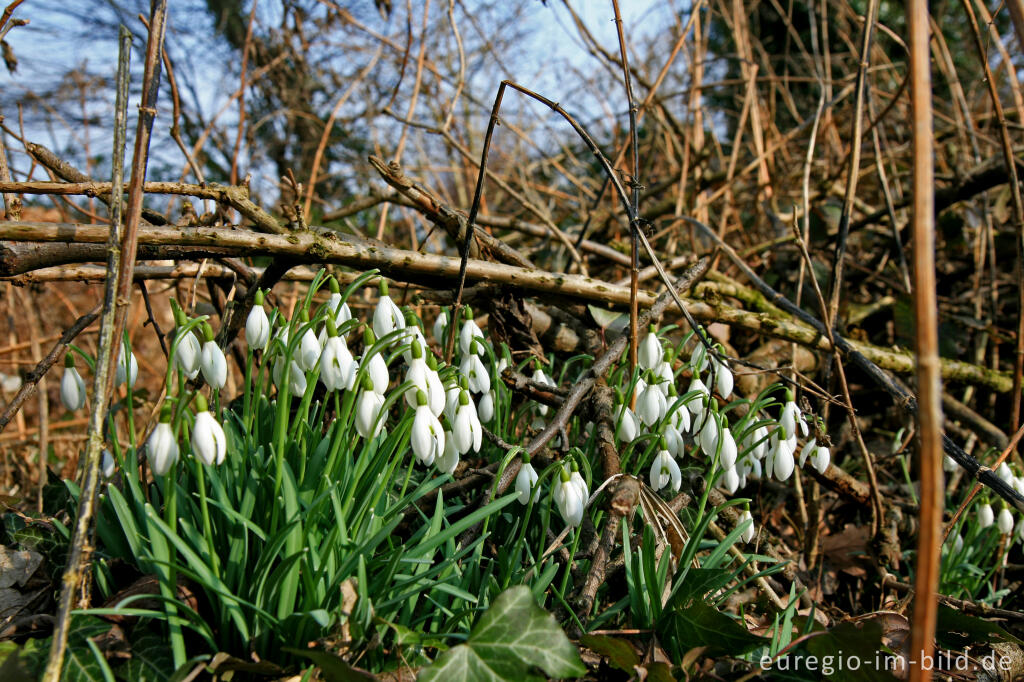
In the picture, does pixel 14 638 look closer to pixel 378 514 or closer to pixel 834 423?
pixel 378 514

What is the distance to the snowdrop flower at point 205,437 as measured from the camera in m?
1.20

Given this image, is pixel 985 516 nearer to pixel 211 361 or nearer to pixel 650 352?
pixel 650 352

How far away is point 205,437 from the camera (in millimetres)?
1199

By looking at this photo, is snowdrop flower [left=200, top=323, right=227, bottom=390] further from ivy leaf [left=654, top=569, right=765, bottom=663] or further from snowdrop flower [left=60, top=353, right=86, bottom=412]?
ivy leaf [left=654, top=569, right=765, bottom=663]

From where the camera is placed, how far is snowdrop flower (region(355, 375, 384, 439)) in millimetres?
1346

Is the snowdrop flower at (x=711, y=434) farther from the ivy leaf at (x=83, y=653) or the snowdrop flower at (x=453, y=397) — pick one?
the ivy leaf at (x=83, y=653)

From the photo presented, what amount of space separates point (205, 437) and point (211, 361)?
0.26m

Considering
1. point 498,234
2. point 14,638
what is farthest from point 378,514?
point 498,234

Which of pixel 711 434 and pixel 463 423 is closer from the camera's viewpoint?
pixel 463 423

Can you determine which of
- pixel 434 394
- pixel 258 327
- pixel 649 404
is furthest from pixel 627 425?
pixel 258 327

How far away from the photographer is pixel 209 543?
128 centimetres

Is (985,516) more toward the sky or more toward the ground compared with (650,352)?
more toward the ground

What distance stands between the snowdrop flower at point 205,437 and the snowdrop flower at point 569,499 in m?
0.69

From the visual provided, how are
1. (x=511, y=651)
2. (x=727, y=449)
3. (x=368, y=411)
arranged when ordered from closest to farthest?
(x=511, y=651)
(x=368, y=411)
(x=727, y=449)
